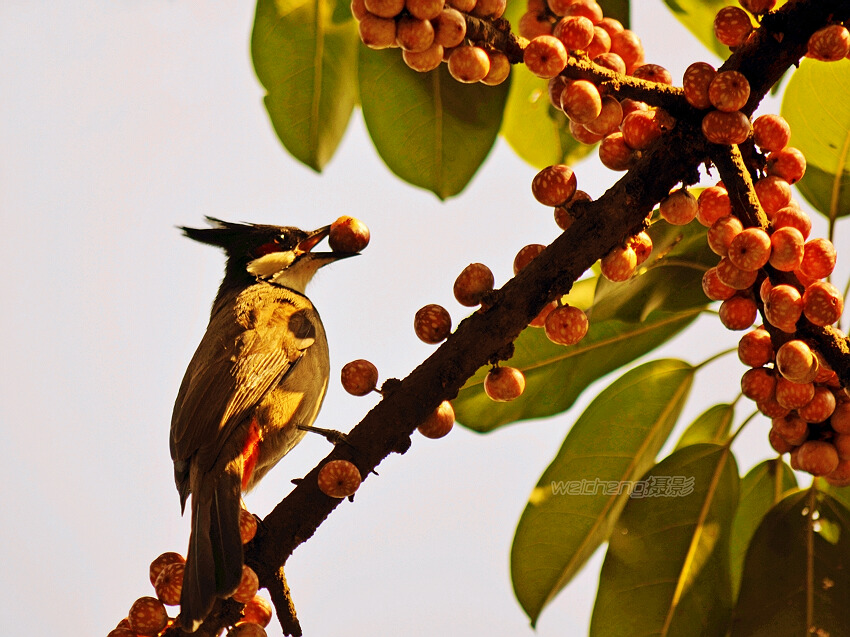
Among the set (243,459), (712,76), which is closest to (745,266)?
(712,76)

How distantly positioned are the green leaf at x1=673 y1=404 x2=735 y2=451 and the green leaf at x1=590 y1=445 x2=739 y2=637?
0.20 metres

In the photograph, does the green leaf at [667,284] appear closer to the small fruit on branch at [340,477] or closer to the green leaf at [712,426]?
the green leaf at [712,426]

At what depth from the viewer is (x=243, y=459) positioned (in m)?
2.54

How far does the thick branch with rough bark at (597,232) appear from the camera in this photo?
154 centimetres

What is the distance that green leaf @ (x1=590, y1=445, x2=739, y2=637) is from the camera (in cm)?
207

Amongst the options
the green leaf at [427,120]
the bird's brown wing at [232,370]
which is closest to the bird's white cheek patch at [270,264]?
the bird's brown wing at [232,370]

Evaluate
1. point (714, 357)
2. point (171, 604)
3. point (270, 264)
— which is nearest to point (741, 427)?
point (714, 357)

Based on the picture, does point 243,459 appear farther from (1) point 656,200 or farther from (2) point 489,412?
(1) point 656,200

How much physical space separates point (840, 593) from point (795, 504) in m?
0.21

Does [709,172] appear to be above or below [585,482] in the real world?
above

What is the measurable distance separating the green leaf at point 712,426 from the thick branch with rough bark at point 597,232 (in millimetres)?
834

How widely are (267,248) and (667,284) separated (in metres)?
2.11

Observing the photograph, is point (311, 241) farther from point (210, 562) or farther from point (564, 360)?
point (210, 562)
